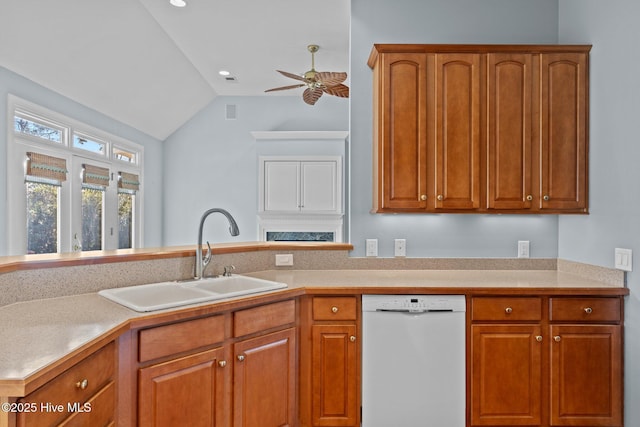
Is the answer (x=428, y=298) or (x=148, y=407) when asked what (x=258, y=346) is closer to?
(x=148, y=407)

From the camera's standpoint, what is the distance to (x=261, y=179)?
19.2ft

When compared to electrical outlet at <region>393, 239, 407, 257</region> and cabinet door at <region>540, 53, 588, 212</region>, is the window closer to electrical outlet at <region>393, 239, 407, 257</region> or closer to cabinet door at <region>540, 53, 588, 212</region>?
electrical outlet at <region>393, 239, 407, 257</region>

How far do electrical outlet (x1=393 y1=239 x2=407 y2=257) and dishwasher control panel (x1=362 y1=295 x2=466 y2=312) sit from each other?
0.61m

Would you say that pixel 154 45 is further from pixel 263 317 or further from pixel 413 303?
pixel 413 303

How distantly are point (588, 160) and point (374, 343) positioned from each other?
1.78 metres

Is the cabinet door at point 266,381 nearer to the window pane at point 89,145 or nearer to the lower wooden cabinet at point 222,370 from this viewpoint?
the lower wooden cabinet at point 222,370

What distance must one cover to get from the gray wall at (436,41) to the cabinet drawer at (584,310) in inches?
24.9

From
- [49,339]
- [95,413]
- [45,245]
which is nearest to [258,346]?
[95,413]

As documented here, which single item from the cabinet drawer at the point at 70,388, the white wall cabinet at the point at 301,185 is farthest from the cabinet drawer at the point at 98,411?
the white wall cabinet at the point at 301,185

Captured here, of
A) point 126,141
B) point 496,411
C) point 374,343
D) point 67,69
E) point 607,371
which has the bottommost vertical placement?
point 496,411

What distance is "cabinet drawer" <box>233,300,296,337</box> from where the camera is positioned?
Result: 72.6 inches

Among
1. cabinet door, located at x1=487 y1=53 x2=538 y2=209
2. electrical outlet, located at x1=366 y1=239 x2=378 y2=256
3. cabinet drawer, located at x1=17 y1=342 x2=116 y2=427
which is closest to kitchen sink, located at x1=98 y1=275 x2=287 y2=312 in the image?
cabinet drawer, located at x1=17 y1=342 x2=116 y2=427

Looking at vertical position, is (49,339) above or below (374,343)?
above

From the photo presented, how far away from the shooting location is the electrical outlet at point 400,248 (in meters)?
2.72
